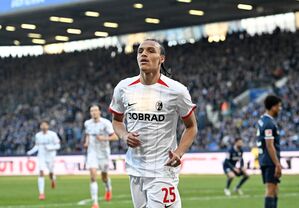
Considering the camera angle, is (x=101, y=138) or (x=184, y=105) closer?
(x=184, y=105)

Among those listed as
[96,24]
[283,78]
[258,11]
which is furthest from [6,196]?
[96,24]

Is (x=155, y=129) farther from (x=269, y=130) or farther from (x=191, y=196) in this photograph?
(x=191, y=196)

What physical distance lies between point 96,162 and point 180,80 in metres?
28.5

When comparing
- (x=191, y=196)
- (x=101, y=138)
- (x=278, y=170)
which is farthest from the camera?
(x=191, y=196)

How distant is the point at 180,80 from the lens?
164ft

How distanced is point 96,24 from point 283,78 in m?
15.4

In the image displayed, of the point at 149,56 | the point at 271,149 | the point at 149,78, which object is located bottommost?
the point at 271,149

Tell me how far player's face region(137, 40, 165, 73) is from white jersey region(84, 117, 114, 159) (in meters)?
13.1

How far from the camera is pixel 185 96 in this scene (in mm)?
8820

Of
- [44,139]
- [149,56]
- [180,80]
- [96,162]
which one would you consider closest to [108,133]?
[96,162]

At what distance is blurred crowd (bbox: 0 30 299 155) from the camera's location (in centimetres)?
4281

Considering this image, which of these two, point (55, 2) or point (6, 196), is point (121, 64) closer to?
point (55, 2)

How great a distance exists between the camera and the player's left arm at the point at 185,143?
28.0 feet

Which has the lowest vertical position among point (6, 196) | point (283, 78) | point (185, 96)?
point (6, 196)
